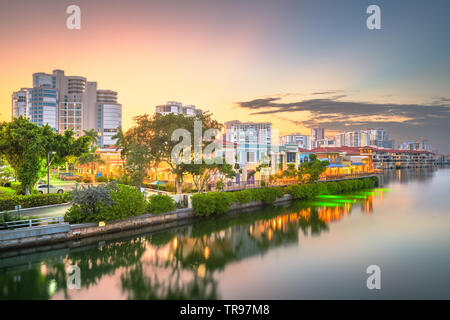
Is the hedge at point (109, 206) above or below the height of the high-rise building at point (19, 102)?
below

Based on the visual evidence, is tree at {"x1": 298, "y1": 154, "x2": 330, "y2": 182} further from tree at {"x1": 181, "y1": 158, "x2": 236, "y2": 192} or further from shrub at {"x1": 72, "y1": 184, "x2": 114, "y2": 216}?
shrub at {"x1": 72, "y1": 184, "x2": 114, "y2": 216}

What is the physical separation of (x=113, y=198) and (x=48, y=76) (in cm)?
12080

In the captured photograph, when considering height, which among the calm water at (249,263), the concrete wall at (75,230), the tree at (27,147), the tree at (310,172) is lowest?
the calm water at (249,263)

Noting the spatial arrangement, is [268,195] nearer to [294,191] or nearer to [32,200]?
[294,191]

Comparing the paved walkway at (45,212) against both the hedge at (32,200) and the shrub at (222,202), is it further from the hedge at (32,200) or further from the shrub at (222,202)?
the shrub at (222,202)

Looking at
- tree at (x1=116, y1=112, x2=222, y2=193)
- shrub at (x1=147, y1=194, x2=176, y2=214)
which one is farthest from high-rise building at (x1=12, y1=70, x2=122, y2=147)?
shrub at (x1=147, y1=194, x2=176, y2=214)

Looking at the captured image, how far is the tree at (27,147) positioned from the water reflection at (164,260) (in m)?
9.97

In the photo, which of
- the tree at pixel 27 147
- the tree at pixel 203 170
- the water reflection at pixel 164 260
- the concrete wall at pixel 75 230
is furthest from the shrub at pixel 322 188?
the tree at pixel 27 147

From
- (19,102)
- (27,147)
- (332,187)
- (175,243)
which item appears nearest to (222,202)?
(175,243)

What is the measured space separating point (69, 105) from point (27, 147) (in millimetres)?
102468

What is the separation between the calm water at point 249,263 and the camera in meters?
11.6

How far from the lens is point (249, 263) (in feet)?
48.7
